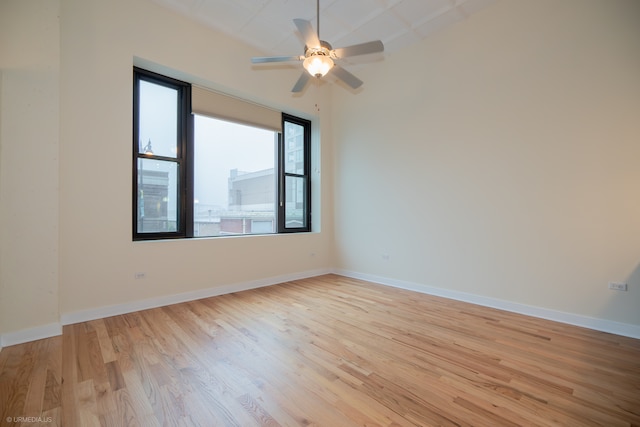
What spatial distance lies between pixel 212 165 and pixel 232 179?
0.38m

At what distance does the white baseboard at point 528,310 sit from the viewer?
2574mm

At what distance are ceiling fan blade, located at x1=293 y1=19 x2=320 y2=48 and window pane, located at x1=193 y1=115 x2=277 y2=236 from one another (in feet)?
7.28

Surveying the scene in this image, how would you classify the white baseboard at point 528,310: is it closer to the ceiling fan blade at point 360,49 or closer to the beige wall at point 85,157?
the beige wall at point 85,157

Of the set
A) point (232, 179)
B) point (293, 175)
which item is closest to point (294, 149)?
point (293, 175)

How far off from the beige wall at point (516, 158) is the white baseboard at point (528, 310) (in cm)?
6

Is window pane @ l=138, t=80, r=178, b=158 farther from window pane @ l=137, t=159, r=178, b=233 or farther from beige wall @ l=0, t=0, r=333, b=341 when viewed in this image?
beige wall @ l=0, t=0, r=333, b=341

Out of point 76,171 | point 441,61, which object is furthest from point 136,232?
point 441,61

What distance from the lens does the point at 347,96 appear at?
494 cm

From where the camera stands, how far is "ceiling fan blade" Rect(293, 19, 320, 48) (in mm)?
2225

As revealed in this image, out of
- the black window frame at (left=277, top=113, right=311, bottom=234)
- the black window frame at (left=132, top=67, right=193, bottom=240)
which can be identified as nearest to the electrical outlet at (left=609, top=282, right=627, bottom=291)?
the black window frame at (left=277, top=113, right=311, bottom=234)

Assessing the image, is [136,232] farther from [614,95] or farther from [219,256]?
[614,95]

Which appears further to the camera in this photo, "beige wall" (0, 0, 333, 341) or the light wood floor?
"beige wall" (0, 0, 333, 341)

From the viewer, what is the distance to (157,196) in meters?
3.48

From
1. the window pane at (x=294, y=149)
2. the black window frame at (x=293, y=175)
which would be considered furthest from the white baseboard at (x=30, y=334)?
the window pane at (x=294, y=149)
